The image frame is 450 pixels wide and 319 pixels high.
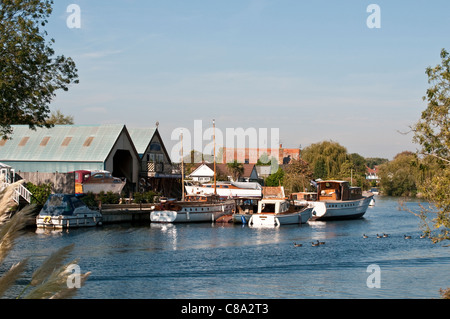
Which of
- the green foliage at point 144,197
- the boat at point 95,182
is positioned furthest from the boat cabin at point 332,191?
the boat at point 95,182

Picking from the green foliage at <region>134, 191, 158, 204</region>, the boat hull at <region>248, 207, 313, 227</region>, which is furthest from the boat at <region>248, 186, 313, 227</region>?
the green foliage at <region>134, 191, 158, 204</region>

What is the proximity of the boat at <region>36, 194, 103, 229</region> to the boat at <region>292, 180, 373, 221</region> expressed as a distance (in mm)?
26367

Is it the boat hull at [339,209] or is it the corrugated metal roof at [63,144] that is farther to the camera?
the boat hull at [339,209]

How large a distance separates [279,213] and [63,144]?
24727mm

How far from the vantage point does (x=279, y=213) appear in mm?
57656

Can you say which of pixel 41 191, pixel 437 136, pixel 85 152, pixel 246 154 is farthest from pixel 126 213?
pixel 246 154

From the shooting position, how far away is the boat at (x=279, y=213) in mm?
56006

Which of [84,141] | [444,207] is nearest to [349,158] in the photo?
[84,141]

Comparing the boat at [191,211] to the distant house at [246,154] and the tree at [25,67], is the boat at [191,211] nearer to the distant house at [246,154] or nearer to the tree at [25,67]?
the tree at [25,67]

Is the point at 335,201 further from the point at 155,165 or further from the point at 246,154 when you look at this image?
the point at 246,154

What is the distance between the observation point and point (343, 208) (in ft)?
220

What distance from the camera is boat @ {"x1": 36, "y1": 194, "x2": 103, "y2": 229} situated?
1838 inches

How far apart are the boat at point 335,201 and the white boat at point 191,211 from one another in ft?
34.0
